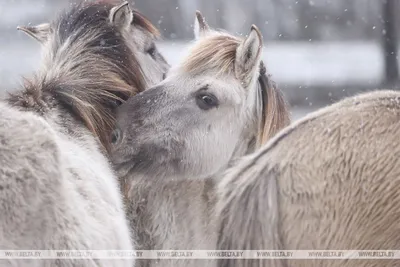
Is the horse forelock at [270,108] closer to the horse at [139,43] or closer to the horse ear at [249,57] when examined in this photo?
the horse ear at [249,57]

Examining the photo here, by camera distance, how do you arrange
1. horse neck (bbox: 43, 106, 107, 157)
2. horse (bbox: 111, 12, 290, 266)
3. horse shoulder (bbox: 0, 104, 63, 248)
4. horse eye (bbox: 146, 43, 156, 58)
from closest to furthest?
horse shoulder (bbox: 0, 104, 63, 248), horse neck (bbox: 43, 106, 107, 157), horse (bbox: 111, 12, 290, 266), horse eye (bbox: 146, 43, 156, 58)

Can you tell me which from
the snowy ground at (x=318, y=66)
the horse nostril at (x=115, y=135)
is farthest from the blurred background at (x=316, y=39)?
the horse nostril at (x=115, y=135)

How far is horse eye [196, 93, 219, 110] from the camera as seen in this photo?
1559 mm

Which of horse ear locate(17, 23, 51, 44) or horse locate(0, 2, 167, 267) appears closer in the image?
horse locate(0, 2, 167, 267)

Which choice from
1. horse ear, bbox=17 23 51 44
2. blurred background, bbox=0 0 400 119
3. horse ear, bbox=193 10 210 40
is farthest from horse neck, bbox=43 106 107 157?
horse ear, bbox=193 10 210 40

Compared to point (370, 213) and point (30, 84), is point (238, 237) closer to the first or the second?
point (370, 213)

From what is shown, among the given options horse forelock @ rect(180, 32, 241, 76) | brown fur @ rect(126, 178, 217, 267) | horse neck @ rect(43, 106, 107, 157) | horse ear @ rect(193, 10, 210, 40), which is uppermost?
horse ear @ rect(193, 10, 210, 40)

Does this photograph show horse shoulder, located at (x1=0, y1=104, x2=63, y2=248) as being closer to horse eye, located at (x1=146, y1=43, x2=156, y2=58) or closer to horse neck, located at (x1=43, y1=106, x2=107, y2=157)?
horse neck, located at (x1=43, y1=106, x2=107, y2=157)

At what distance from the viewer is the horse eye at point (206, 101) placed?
5.11 feet

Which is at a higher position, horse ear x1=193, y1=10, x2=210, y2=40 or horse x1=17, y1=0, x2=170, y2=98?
horse ear x1=193, y1=10, x2=210, y2=40

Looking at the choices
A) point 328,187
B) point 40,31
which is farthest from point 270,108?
point 40,31

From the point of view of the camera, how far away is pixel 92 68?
1.60 metres

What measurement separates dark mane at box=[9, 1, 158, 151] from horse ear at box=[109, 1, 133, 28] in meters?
0.02

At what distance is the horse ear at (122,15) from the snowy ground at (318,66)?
0.81 feet
